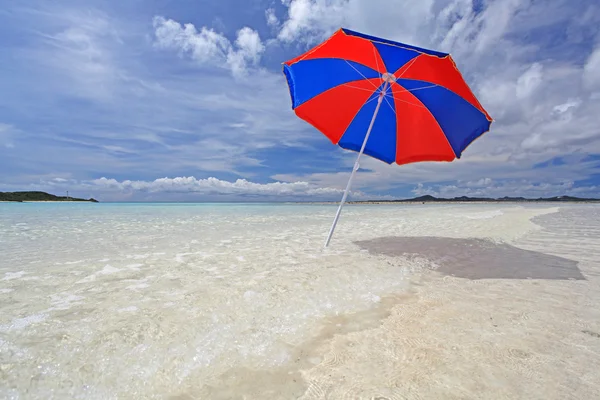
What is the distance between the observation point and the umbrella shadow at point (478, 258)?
15.6ft

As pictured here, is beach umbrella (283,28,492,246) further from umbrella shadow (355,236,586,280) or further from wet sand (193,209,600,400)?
wet sand (193,209,600,400)

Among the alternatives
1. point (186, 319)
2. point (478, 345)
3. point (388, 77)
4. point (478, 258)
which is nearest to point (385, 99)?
point (388, 77)

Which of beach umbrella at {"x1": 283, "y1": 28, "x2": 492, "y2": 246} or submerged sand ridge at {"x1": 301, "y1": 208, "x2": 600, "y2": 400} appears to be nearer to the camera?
submerged sand ridge at {"x1": 301, "y1": 208, "x2": 600, "y2": 400}

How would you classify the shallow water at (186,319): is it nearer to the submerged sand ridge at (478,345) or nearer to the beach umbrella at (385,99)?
the submerged sand ridge at (478,345)

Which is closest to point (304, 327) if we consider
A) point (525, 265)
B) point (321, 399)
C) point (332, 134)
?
point (321, 399)

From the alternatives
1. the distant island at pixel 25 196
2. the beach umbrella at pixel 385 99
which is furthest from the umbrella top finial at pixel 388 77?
the distant island at pixel 25 196

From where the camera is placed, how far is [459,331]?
271cm

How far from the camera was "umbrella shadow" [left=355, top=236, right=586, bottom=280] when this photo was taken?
4.77m

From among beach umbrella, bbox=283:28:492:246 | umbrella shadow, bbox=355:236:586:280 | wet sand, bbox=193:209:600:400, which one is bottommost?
umbrella shadow, bbox=355:236:586:280

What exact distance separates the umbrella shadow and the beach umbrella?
1932 mm

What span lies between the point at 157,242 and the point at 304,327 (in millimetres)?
6172

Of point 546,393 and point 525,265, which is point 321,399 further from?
point 525,265

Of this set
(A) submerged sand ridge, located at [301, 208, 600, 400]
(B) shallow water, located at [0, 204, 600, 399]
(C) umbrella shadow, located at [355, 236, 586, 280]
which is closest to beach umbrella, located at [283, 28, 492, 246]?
(C) umbrella shadow, located at [355, 236, 586, 280]

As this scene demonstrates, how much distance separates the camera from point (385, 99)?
699 cm
